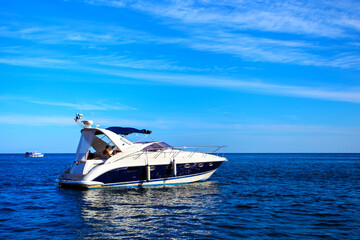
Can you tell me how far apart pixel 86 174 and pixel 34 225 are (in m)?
7.53

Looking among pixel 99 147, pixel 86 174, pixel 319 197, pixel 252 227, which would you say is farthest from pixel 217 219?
pixel 99 147

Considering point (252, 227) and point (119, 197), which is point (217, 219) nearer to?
point (252, 227)

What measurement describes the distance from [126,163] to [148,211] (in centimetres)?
686

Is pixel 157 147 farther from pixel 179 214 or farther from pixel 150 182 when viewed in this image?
pixel 179 214

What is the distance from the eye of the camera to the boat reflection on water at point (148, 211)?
466 inches

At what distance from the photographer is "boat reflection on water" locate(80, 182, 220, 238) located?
11836mm

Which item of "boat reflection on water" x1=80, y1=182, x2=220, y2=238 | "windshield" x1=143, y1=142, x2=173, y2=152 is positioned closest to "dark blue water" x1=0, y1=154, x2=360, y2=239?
"boat reflection on water" x1=80, y1=182, x2=220, y2=238

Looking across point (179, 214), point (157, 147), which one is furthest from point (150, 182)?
point (179, 214)

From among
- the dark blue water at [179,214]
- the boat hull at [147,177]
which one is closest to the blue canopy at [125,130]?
the boat hull at [147,177]

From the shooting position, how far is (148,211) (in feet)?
49.9

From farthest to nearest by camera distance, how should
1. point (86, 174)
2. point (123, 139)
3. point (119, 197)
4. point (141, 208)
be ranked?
point (123, 139), point (86, 174), point (119, 197), point (141, 208)

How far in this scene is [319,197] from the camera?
19.2 metres

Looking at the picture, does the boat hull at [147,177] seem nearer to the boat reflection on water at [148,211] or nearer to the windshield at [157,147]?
the boat reflection on water at [148,211]

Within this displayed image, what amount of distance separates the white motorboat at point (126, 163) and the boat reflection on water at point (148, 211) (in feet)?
2.66
